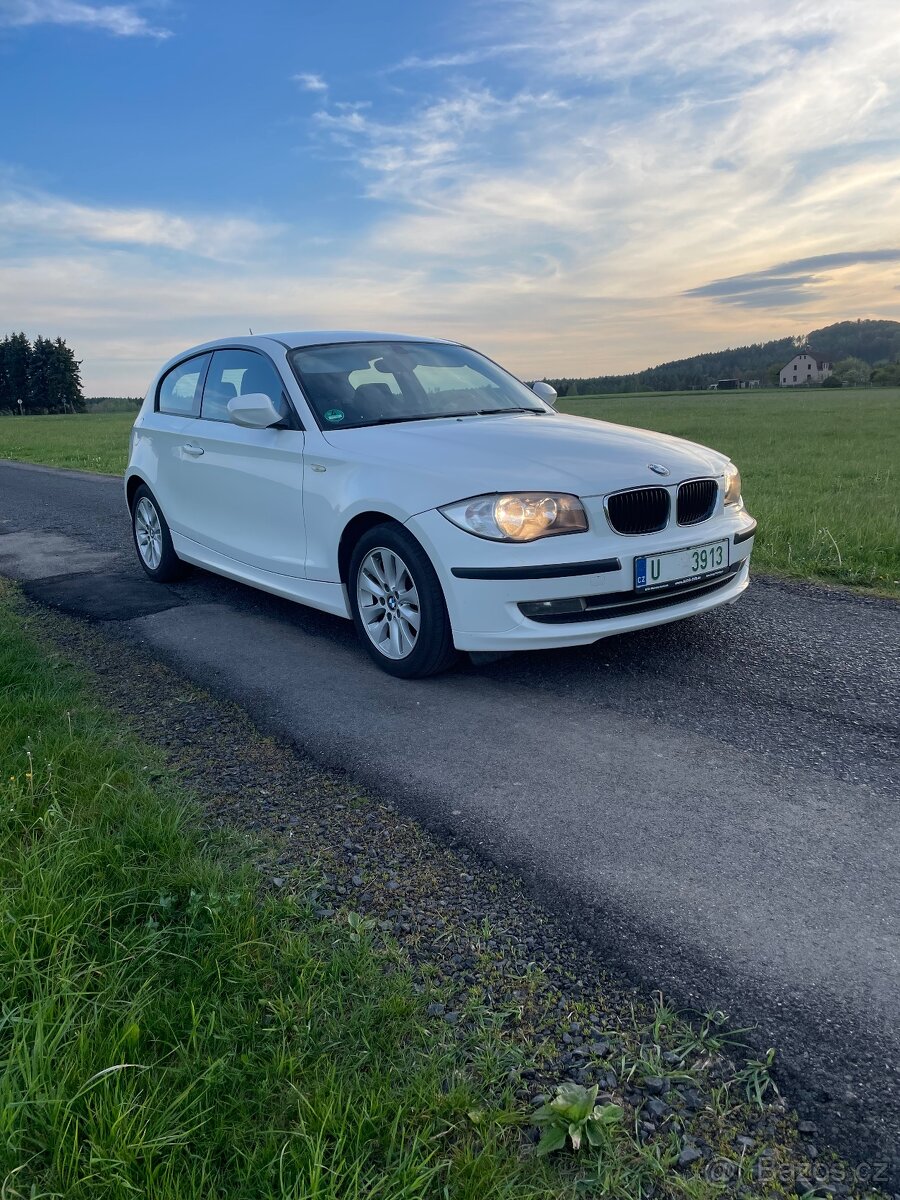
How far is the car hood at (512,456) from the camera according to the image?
12.8 ft

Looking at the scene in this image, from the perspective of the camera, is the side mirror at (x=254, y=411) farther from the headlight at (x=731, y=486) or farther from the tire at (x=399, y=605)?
the headlight at (x=731, y=486)

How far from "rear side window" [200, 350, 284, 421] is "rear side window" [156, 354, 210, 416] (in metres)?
0.14

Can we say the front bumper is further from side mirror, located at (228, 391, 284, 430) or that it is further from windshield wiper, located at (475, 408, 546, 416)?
windshield wiper, located at (475, 408, 546, 416)

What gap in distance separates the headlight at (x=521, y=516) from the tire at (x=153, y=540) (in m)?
3.22

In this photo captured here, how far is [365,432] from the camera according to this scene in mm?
4570

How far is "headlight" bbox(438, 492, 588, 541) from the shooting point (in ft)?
12.6

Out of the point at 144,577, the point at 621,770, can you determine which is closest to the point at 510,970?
the point at 621,770

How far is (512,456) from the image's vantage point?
4.06 m

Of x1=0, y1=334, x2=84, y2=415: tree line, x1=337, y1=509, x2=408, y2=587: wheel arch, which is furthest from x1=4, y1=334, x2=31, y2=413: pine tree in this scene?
x1=337, y1=509, x2=408, y2=587: wheel arch

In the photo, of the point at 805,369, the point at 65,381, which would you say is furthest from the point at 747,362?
the point at 65,381

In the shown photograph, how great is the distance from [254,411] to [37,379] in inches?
4234

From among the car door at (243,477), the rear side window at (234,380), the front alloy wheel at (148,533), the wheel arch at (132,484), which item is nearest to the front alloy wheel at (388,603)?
the car door at (243,477)

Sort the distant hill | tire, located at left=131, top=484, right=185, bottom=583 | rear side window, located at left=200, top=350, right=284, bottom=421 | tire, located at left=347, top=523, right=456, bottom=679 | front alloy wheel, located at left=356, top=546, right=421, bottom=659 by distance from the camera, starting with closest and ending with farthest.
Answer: tire, located at left=347, top=523, right=456, bottom=679 → front alloy wheel, located at left=356, top=546, right=421, bottom=659 → rear side window, located at left=200, top=350, right=284, bottom=421 → tire, located at left=131, top=484, right=185, bottom=583 → the distant hill

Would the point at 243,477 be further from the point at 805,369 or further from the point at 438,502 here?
the point at 805,369
